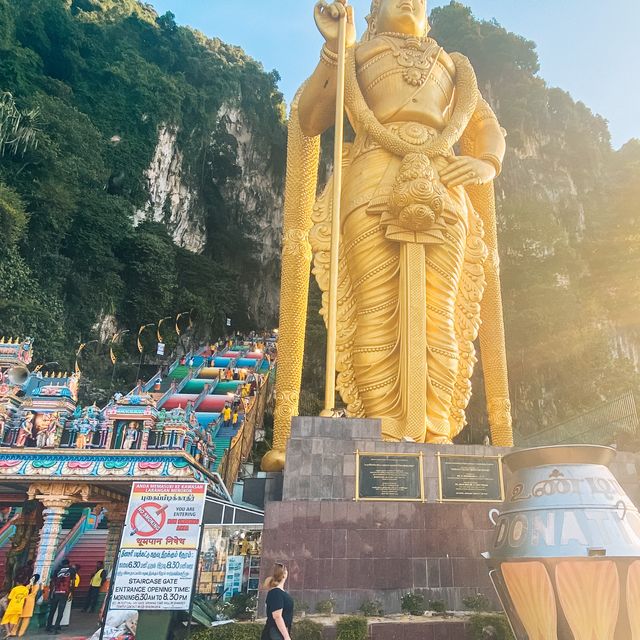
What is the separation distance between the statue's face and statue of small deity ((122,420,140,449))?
7.40 m

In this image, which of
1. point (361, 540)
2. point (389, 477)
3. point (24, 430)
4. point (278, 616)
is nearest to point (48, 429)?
point (24, 430)

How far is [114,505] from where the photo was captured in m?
9.52

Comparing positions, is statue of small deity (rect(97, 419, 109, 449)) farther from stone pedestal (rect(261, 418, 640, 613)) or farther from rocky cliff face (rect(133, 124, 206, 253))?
rocky cliff face (rect(133, 124, 206, 253))

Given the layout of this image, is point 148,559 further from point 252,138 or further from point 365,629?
point 252,138

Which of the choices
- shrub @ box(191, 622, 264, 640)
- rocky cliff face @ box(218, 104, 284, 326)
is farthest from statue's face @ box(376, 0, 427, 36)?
rocky cliff face @ box(218, 104, 284, 326)

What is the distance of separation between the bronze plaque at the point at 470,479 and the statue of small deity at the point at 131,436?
672 centimetres

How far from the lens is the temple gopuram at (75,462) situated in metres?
8.78

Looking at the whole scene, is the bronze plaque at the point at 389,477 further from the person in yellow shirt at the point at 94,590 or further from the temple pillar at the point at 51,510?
the temple pillar at the point at 51,510

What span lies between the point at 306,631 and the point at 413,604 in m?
0.86

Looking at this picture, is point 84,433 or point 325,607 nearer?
point 325,607

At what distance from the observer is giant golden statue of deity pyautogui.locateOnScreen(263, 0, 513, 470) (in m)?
5.68

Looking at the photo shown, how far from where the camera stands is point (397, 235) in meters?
5.90

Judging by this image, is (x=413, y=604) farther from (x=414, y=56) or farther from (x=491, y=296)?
(x=414, y=56)

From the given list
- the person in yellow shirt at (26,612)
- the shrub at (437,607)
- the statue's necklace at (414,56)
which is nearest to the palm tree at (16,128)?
the statue's necklace at (414,56)
